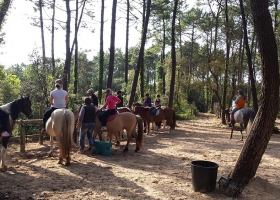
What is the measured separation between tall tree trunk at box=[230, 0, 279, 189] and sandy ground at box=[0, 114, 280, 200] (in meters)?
0.73

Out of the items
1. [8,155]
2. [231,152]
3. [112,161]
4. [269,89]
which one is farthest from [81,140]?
[269,89]

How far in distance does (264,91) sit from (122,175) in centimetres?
379

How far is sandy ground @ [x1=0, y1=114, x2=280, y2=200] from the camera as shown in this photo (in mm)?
5402

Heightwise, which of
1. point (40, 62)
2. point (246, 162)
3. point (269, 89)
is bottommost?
point (246, 162)

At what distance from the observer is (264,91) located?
549 centimetres

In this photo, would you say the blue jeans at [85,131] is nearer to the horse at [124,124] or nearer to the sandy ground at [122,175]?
the sandy ground at [122,175]

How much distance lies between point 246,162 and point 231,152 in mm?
4407

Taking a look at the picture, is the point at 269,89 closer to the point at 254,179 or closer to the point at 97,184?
the point at 254,179

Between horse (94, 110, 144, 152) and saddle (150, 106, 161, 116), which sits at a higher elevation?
saddle (150, 106, 161, 116)

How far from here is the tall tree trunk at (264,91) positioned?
5.40 metres

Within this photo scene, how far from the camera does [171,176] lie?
21.9 feet

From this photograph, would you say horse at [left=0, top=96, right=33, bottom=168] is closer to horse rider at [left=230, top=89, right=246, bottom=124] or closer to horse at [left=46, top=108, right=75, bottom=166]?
horse at [left=46, top=108, right=75, bottom=166]

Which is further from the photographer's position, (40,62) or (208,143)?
(40,62)

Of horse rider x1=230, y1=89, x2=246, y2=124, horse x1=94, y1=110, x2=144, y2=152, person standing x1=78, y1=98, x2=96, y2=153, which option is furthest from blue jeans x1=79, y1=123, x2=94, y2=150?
horse rider x1=230, y1=89, x2=246, y2=124
